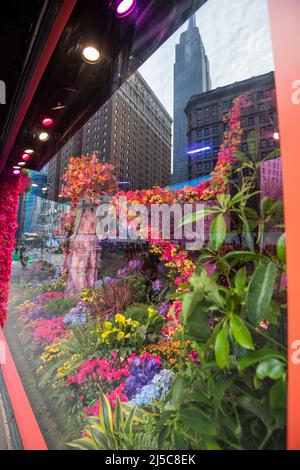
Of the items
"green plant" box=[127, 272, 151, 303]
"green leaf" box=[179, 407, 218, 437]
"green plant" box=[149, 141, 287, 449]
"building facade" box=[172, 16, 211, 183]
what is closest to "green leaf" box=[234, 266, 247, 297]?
"green plant" box=[149, 141, 287, 449]

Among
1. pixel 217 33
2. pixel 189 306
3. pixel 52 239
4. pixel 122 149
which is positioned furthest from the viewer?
pixel 52 239

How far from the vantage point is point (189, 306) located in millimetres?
678

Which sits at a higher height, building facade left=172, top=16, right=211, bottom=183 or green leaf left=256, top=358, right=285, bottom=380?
building facade left=172, top=16, right=211, bottom=183

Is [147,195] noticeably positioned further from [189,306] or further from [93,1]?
[189,306]

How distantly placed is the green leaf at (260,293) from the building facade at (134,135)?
137 cm

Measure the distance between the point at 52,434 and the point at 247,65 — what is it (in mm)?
2377

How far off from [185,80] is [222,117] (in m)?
0.48

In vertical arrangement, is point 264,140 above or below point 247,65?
below

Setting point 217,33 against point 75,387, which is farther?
point 75,387

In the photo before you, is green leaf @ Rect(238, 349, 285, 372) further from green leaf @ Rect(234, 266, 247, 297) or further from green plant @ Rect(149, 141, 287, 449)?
green leaf @ Rect(234, 266, 247, 297)

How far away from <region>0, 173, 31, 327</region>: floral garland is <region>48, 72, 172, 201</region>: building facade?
1861mm

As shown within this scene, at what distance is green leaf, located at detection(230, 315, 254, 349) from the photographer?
56 centimetres

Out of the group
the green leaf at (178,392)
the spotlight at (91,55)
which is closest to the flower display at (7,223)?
the spotlight at (91,55)

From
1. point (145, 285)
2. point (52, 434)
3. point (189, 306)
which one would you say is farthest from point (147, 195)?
point (52, 434)
